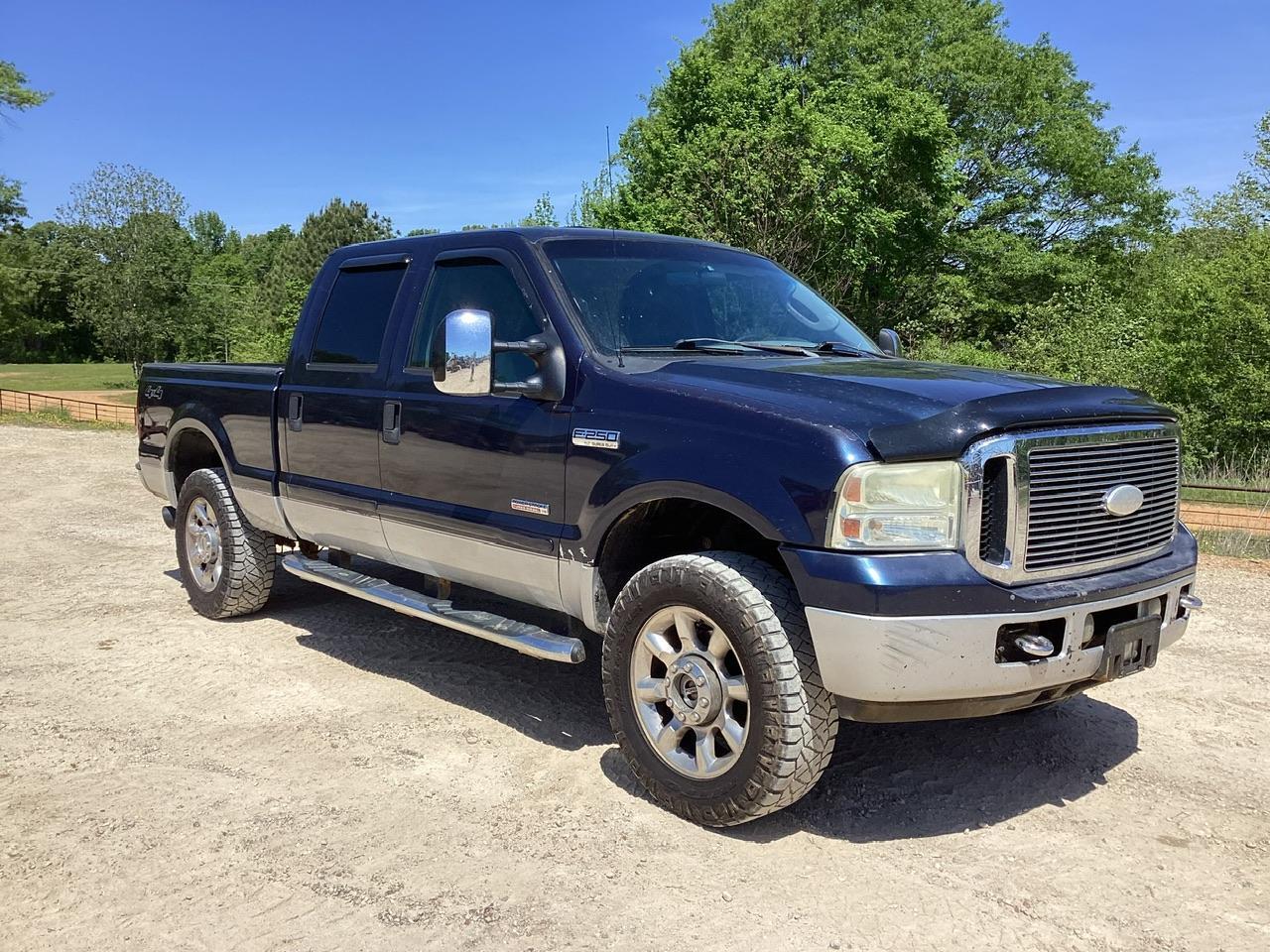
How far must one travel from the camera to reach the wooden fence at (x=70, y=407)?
81.9 ft

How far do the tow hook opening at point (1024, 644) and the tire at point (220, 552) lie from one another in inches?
175

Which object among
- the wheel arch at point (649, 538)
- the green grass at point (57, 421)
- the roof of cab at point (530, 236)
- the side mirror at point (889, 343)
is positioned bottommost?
the green grass at point (57, 421)

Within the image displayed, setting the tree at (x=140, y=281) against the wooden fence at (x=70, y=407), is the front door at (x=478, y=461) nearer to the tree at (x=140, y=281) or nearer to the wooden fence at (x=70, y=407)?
the wooden fence at (x=70, y=407)

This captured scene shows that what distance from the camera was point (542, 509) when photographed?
3984mm

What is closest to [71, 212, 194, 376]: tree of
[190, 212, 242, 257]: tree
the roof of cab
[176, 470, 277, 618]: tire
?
[176, 470, 277, 618]: tire

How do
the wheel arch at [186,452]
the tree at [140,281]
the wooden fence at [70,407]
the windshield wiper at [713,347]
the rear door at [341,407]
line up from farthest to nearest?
the tree at [140,281] → the wooden fence at [70,407] → the wheel arch at [186,452] → the rear door at [341,407] → the windshield wiper at [713,347]

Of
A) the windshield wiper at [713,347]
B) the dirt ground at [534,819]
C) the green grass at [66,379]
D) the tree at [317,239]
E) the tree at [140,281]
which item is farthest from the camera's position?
the tree at [317,239]

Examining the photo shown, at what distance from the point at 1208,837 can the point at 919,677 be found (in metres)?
1.31

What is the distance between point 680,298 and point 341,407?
1.84 meters

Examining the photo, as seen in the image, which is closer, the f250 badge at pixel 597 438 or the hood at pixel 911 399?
the hood at pixel 911 399

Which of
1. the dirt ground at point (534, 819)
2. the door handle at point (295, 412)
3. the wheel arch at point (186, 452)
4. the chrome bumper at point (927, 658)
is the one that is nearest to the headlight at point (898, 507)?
the chrome bumper at point (927, 658)

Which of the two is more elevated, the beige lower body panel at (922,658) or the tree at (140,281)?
the tree at (140,281)

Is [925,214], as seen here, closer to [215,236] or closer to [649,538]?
[649,538]

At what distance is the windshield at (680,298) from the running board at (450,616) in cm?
120
